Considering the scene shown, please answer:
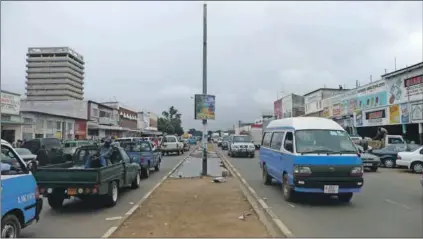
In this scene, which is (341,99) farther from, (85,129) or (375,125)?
(85,129)

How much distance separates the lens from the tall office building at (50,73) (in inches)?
3413

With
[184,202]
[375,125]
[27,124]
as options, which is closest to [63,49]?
[27,124]

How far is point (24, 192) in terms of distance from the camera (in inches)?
273

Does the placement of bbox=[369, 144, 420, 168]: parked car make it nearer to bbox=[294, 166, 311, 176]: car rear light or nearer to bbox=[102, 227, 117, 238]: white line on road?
bbox=[294, 166, 311, 176]: car rear light

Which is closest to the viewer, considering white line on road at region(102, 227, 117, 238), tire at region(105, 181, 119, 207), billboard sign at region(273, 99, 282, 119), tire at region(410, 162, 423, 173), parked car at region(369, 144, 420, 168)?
white line on road at region(102, 227, 117, 238)

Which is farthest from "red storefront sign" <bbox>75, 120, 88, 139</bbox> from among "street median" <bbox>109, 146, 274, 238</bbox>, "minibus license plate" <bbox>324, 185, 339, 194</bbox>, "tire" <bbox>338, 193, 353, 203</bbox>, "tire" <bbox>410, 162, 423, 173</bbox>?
"minibus license plate" <bbox>324, 185, 339, 194</bbox>

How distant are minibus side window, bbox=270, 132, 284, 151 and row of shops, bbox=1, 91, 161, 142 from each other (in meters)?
29.2

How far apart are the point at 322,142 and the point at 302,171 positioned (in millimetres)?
1219

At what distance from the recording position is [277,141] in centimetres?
1409

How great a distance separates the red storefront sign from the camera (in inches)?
2398

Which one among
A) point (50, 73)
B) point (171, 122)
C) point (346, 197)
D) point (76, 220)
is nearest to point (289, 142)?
point (346, 197)

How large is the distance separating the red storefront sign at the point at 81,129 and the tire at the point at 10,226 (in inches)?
2195

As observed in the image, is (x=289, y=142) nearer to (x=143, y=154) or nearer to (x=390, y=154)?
(x=143, y=154)

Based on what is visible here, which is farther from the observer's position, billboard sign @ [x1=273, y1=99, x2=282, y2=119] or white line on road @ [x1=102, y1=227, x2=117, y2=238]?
billboard sign @ [x1=273, y1=99, x2=282, y2=119]
